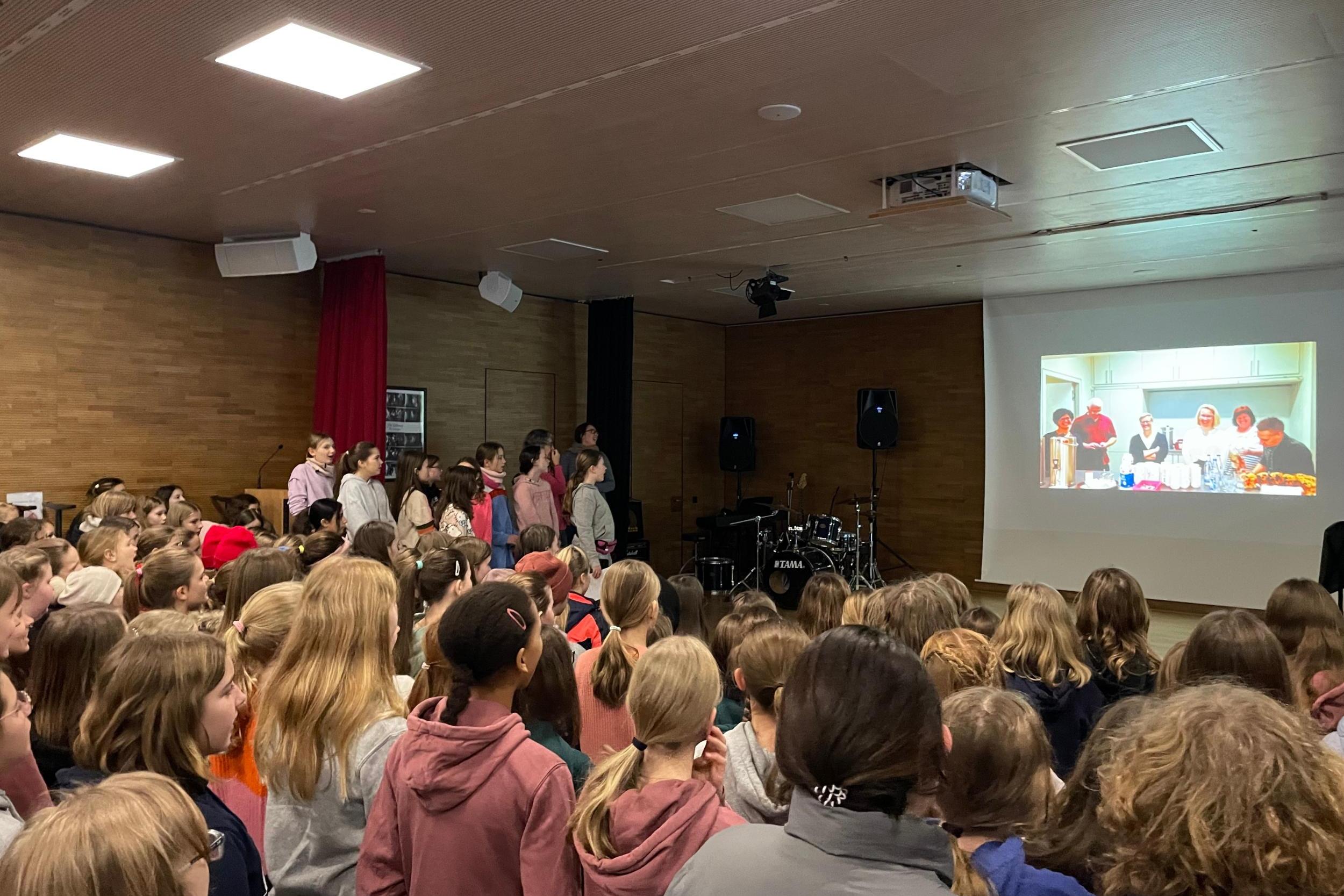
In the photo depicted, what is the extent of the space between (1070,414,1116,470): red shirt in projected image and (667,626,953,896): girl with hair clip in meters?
9.01

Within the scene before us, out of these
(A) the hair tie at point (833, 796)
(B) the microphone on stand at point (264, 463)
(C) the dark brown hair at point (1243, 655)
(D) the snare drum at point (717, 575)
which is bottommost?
(D) the snare drum at point (717, 575)

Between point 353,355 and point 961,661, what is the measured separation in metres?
5.97

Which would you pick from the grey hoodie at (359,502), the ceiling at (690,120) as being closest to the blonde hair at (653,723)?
the ceiling at (690,120)

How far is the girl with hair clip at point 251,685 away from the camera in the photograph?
83.1 inches

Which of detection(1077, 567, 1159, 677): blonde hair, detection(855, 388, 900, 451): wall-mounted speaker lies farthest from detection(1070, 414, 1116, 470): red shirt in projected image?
detection(1077, 567, 1159, 677): blonde hair

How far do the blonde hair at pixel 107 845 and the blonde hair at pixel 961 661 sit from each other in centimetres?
185

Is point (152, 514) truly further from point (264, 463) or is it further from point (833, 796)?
point (833, 796)

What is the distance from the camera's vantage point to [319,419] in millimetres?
7480

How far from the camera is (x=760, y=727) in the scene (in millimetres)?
2043

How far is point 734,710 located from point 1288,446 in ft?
25.2

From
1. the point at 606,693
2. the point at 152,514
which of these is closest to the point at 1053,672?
the point at 606,693

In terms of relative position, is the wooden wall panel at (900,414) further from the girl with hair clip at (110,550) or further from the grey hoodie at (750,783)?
the grey hoodie at (750,783)

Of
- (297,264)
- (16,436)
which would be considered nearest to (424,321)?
(297,264)

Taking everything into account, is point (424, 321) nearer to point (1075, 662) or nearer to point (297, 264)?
point (297, 264)
